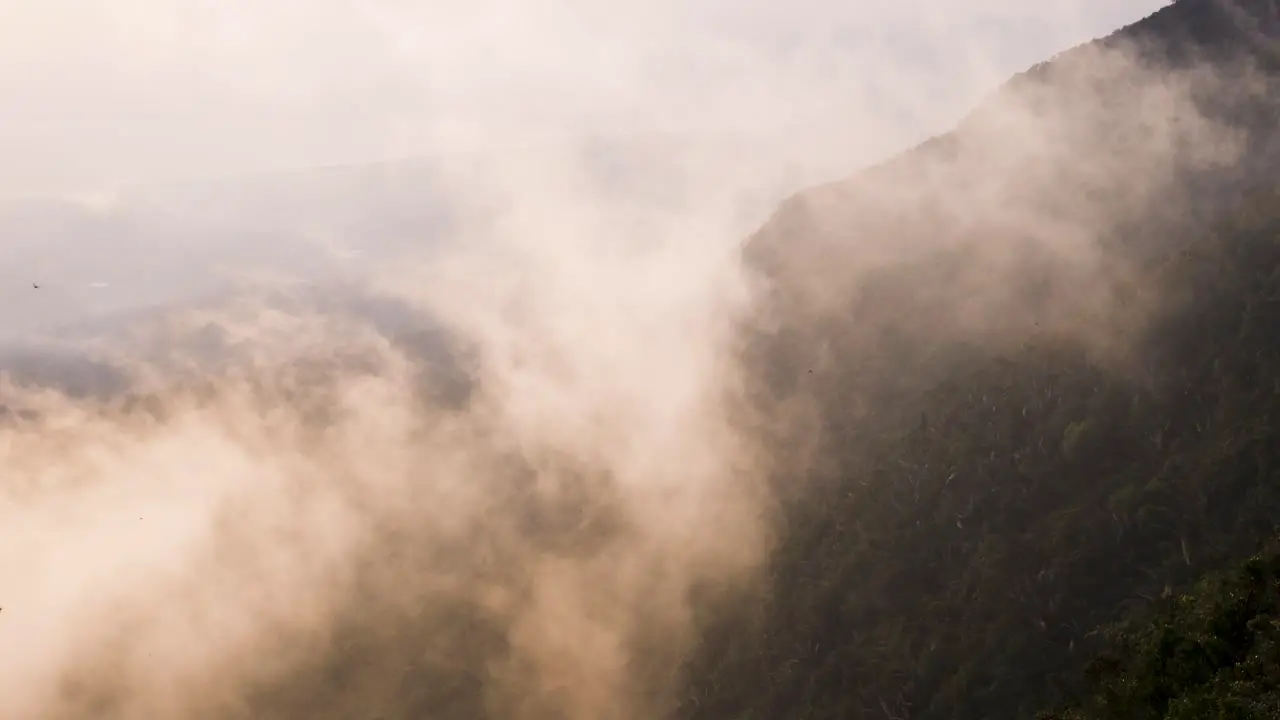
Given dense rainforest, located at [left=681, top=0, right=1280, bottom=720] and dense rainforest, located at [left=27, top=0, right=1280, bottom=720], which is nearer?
dense rainforest, located at [left=27, top=0, right=1280, bottom=720]

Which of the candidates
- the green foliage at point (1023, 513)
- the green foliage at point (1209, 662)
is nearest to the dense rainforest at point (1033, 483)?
the green foliage at point (1023, 513)

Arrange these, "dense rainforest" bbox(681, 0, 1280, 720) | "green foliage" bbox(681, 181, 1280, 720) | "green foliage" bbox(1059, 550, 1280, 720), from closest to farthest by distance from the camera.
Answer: "green foliage" bbox(1059, 550, 1280, 720) → "green foliage" bbox(681, 181, 1280, 720) → "dense rainforest" bbox(681, 0, 1280, 720)

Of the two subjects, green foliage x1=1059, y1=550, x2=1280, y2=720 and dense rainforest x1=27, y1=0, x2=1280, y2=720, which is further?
dense rainforest x1=27, y1=0, x2=1280, y2=720

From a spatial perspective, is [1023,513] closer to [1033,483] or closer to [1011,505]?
[1011,505]

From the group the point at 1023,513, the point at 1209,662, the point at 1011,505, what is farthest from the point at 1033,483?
the point at 1209,662

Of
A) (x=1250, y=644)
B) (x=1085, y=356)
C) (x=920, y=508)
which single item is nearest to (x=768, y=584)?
(x=920, y=508)

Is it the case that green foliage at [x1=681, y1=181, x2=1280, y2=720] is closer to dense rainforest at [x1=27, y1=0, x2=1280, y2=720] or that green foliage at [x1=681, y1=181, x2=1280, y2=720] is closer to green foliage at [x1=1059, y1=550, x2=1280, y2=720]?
dense rainforest at [x1=27, y1=0, x2=1280, y2=720]

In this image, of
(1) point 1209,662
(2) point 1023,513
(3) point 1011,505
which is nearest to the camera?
(1) point 1209,662

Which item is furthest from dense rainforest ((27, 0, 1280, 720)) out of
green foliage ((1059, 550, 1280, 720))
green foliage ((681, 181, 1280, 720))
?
green foliage ((1059, 550, 1280, 720))

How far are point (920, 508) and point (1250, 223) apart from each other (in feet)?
265

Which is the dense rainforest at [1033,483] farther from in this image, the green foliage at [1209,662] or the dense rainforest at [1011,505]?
the green foliage at [1209,662]

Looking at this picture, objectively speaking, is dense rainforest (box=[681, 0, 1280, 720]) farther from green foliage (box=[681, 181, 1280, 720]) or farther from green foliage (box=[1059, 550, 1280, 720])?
green foliage (box=[1059, 550, 1280, 720])

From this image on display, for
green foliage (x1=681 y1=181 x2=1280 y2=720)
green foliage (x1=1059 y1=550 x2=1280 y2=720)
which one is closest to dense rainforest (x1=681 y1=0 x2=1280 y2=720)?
green foliage (x1=681 y1=181 x2=1280 y2=720)

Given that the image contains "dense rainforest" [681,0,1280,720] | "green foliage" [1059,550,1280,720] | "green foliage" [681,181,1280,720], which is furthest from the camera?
"dense rainforest" [681,0,1280,720]
